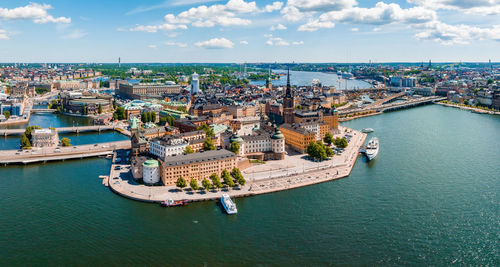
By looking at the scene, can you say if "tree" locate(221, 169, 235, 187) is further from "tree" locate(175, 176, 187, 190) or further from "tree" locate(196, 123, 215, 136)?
"tree" locate(196, 123, 215, 136)

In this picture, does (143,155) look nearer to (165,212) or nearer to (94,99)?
(165,212)

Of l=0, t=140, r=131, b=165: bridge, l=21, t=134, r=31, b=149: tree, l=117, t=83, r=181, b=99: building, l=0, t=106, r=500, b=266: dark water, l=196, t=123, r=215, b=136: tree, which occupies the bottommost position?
l=0, t=106, r=500, b=266: dark water

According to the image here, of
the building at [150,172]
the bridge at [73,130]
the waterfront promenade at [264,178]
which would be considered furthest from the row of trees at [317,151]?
the bridge at [73,130]

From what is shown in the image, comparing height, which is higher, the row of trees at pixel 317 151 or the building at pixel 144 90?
the building at pixel 144 90

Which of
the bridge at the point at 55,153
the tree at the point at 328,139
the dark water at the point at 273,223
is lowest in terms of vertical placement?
the dark water at the point at 273,223

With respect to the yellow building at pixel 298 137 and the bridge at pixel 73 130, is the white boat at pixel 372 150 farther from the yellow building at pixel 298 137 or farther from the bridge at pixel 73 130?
the bridge at pixel 73 130

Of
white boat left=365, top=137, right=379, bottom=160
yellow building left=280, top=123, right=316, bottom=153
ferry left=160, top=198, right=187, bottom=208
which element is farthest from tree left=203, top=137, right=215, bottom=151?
white boat left=365, top=137, right=379, bottom=160
